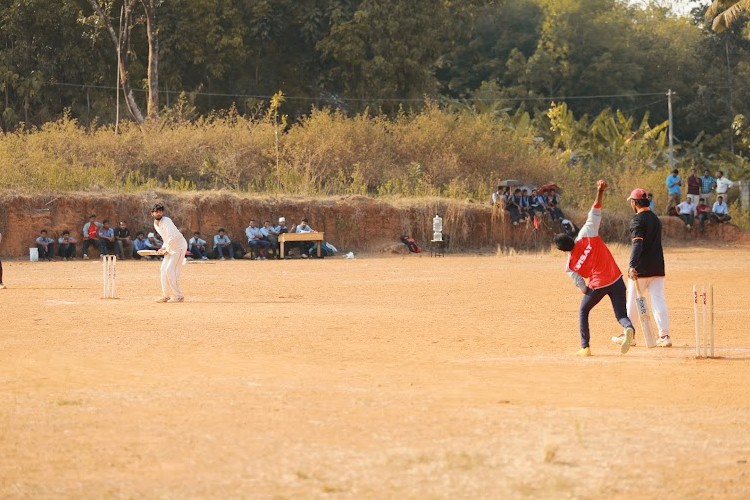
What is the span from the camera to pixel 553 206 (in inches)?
1710

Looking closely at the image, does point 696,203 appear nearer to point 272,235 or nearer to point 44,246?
point 272,235

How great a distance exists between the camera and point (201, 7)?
166 ft

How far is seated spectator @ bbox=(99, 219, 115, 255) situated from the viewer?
3758cm

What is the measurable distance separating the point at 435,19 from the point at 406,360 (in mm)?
39913

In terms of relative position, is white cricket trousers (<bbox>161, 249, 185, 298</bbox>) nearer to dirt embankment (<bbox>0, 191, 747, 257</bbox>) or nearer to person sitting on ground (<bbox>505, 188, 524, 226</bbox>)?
dirt embankment (<bbox>0, 191, 747, 257</bbox>)

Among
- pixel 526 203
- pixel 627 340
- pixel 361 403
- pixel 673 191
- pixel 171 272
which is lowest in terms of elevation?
pixel 361 403

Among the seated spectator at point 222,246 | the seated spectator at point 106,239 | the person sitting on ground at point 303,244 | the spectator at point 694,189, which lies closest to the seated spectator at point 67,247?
the seated spectator at point 106,239

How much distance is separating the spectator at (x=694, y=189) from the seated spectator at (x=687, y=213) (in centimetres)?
16

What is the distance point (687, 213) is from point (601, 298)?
3126 cm

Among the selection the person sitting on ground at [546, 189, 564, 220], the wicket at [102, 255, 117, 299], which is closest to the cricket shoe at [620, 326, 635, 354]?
the wicket at [102, 255, 117, 299]

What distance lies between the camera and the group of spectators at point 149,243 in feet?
122

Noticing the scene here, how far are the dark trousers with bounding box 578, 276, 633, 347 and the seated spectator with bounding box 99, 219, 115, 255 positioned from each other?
2543cm

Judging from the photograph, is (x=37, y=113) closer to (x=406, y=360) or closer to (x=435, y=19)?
(x=435, y=19)

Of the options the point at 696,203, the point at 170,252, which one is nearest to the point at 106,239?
the point at 170,252
